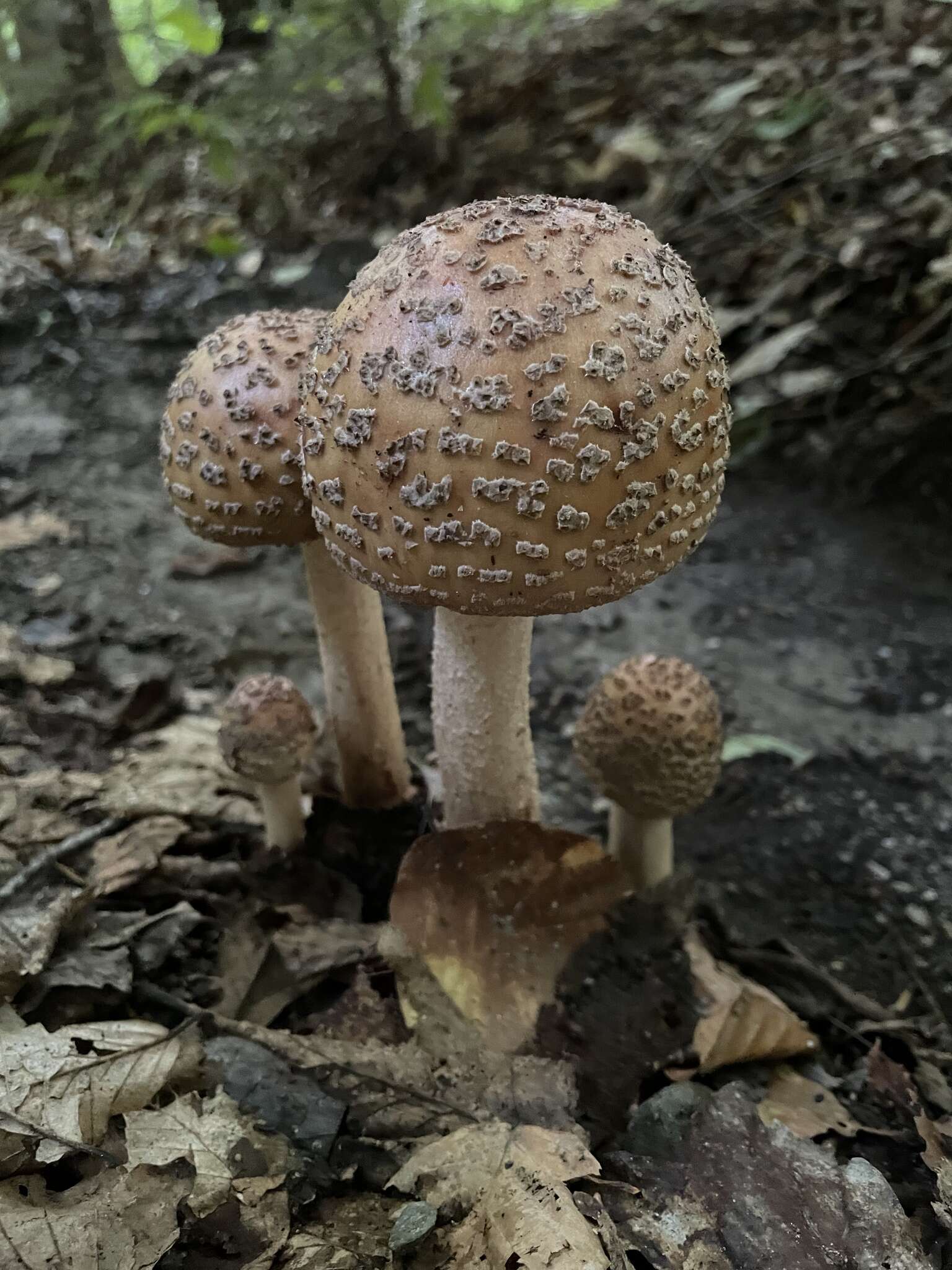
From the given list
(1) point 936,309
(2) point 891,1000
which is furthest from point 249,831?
(1) point 936,309

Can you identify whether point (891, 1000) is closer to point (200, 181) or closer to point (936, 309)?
point (936, 309)

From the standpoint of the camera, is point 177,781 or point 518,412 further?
point 177,781

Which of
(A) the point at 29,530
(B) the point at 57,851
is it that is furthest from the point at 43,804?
(A) the point at 29,530

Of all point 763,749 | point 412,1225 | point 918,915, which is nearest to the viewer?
point 412,1225

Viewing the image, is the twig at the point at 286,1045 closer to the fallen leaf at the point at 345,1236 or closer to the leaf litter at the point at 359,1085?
the leaf litter at the point at 359,1085

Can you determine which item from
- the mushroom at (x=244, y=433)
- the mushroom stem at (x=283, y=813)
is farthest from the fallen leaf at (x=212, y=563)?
the mushroom at (x=244, y=433)

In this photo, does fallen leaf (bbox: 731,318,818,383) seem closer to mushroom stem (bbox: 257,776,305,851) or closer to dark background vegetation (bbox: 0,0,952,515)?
dark background vegetation (bbox: 0,0,952,515)

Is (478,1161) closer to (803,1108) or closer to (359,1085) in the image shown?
(359,1085)
